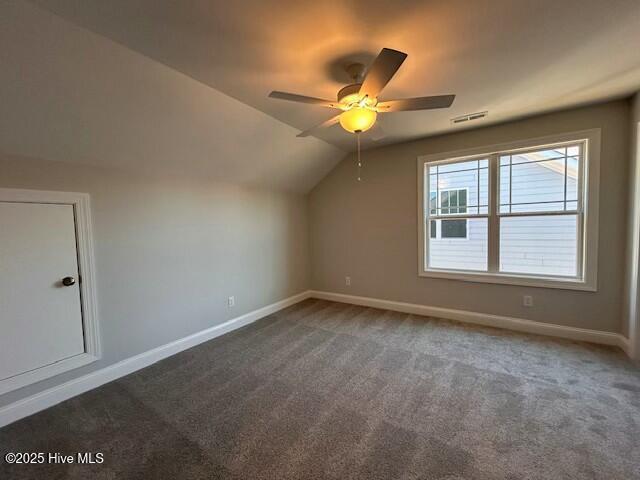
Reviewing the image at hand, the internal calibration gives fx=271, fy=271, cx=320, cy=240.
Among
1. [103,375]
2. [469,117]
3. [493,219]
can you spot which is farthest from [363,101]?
[103,375]

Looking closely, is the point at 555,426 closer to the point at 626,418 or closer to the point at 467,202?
the point at 626,418

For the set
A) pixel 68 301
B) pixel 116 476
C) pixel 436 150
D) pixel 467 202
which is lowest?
pixel 116 476

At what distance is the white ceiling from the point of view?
56.4 inches

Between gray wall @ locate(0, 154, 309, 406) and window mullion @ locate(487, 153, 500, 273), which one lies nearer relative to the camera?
gray wall @ locate(0, 154, 309, 406)

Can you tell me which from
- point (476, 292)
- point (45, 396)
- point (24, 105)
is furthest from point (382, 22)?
point (45, 396)

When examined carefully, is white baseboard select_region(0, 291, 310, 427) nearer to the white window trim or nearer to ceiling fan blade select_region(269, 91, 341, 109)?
ceiling fan blade select_region(269, 91, 341, 109)

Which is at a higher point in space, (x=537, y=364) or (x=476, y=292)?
(x=476, y=292)

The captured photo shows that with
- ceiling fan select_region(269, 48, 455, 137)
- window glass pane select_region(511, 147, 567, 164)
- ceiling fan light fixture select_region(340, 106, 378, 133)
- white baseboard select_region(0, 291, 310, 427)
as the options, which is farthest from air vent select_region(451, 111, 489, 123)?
white baseboard select_region(0, 291, 310, 427)

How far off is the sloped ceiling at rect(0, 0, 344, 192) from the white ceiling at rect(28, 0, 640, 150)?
13cm

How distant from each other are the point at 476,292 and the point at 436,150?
1938mm

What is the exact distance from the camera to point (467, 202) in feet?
11.8

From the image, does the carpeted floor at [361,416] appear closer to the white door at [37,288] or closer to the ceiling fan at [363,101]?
the white door at [37,288]

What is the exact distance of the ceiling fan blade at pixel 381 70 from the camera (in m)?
1.36

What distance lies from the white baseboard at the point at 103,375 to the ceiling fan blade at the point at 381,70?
9.82ft
